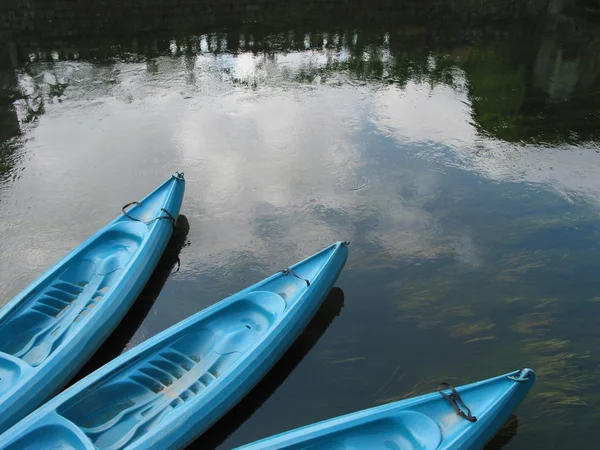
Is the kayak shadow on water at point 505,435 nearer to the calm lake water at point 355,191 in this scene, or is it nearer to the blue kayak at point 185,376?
the calm lake water at point 355,191

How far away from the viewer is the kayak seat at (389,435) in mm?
3656

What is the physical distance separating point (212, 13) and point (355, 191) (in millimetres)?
8648

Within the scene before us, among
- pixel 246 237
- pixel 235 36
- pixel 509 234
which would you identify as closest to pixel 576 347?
pixel 509 234

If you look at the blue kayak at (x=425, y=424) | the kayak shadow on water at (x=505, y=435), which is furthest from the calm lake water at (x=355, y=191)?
the blue kayak at (x=425, y=424)

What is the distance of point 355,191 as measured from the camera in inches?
281

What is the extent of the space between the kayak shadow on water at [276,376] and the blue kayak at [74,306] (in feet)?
4.07

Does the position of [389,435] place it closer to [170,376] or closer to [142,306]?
[170,376]

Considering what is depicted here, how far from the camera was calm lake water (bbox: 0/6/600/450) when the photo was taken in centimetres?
482

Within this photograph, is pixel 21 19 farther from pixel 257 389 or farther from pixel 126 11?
pixel 257 389

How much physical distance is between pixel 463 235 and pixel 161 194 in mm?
3564

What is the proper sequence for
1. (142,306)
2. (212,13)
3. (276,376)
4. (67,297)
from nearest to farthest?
(276,376) → (67,297) → (142,306) → (212,13)

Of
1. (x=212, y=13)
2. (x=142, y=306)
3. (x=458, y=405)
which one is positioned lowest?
(x=142, y=306)

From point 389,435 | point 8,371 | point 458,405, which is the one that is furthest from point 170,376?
point 458,405

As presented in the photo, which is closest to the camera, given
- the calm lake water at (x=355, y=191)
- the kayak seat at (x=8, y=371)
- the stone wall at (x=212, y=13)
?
the kayak seat at (x=8, y=371)
